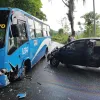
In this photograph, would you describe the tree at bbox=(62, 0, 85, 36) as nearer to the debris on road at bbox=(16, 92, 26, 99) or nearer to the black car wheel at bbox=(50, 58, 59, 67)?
the black car wheel at bbox=(50, 58, 59, 67)

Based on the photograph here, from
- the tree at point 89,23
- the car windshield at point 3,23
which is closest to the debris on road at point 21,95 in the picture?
the car windshield at point 3,23

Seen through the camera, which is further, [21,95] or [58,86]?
[58,86]

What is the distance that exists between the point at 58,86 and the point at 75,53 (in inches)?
125

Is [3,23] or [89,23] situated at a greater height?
[3,23]

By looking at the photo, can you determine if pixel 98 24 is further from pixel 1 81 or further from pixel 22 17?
pixel 1 81

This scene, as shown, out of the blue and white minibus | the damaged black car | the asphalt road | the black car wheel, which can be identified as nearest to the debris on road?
the asphalt road

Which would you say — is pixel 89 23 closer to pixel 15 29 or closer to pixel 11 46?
pixel 11 46

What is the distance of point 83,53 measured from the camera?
412 inches

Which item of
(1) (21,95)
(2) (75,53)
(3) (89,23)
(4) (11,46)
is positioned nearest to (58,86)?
(1) (21,95)

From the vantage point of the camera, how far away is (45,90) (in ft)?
24.7

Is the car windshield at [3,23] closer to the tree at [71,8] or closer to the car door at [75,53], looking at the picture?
the car door at [75,53]

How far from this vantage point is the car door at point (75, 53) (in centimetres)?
1059

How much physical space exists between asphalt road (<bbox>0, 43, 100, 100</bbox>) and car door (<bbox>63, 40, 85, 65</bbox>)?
492 mm

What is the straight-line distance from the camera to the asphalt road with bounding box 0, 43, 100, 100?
683 centimetres
